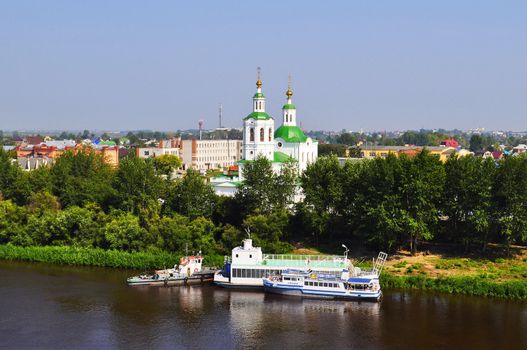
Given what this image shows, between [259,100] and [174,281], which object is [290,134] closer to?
[259,100]

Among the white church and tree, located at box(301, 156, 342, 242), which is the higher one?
the white church

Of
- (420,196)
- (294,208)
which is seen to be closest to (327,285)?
(420,196)

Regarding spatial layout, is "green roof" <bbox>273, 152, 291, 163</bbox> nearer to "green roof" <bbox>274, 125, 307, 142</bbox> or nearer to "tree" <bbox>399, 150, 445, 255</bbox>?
"green roof" <bbox>274, 125, 307, 142</bbox>

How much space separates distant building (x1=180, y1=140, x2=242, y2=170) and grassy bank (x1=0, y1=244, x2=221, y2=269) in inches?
2596

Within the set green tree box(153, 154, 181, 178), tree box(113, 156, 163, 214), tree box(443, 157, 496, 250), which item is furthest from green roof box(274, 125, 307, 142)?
green tree box(153, 154, 181, 178)

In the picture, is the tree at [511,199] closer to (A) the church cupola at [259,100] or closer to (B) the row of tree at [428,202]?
(B) the row of tree at [428,202]

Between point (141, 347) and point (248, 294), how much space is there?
10603 millimetres

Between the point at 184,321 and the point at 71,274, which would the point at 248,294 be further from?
the point at 71,274

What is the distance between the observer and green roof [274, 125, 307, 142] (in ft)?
212

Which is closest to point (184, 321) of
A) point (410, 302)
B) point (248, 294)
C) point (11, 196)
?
point (248, 294)

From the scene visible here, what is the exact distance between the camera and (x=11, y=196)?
2279 inches

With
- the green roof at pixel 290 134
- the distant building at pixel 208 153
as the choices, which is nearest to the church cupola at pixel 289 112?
the green roof at pixel 290 134

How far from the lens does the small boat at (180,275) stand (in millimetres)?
40188

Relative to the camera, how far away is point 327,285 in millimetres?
38281
